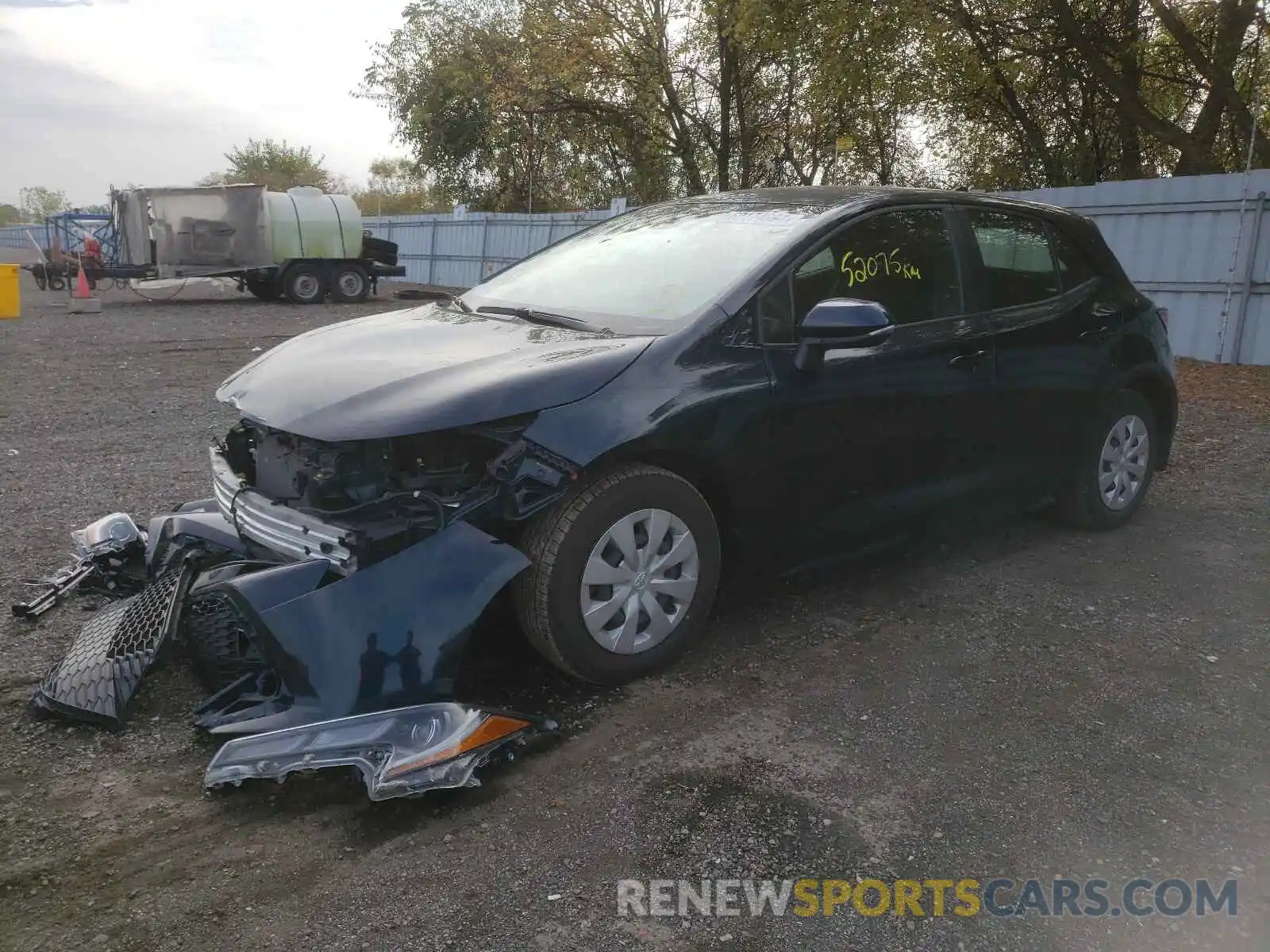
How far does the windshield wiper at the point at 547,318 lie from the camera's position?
3.69m

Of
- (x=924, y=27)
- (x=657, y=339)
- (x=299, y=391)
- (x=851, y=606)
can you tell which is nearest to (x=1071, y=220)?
(x=851, y=606)

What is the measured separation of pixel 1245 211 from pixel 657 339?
10058 millimetres

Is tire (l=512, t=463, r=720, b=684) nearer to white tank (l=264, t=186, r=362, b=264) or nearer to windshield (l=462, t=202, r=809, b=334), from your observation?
windshield (l=462, t=202, r=809, b=334)

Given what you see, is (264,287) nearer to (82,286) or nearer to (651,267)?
(82,286)

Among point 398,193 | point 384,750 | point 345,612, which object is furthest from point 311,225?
point 398,193

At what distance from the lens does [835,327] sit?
353 centimetres

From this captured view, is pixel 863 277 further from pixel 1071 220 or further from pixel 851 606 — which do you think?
pixel 1071 220

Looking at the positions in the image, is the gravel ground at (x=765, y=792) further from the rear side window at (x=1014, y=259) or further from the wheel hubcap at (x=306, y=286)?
the wheel hubcap at (x=306, y=286)

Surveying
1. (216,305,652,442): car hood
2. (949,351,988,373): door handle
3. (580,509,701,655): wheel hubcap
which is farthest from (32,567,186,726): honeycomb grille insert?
(949,351,988,373): door handle

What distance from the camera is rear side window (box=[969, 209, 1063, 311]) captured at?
4516mm

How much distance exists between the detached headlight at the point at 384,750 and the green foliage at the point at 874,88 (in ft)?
47.1

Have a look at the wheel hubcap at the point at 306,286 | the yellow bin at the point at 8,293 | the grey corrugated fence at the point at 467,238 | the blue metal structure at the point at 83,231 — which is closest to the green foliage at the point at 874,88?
the grey corrugated fence at the point at 467,238

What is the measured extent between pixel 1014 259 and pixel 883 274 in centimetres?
95

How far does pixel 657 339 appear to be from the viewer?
3.48 metres
